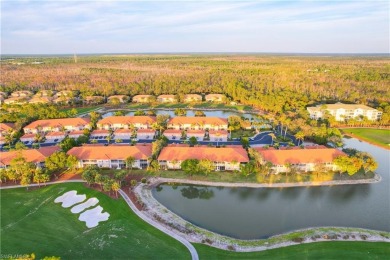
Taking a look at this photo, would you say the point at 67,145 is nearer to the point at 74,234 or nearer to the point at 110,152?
the point at 110,152

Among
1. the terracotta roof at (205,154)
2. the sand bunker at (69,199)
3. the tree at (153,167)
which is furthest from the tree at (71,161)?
the terracotta roof at (205,154)

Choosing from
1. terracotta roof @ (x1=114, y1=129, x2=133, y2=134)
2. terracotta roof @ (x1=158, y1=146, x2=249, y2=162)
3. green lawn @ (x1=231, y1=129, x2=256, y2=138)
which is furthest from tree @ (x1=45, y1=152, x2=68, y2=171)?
green lawn @ (x1=231, y1=129, x2=256, y2=138)

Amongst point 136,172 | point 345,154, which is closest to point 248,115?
point 345,154

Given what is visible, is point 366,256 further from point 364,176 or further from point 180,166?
point 180,166

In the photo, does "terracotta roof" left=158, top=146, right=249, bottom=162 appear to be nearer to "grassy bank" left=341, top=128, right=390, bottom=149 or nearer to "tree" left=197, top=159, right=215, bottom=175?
"tree" left=197, top=159, right=215, bottom=175

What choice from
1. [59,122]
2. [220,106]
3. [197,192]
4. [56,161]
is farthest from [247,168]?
[220,106]

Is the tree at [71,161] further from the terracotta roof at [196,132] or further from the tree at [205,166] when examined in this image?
the terracotta roof at [196,132]

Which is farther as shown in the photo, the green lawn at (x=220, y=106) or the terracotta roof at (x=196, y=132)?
the green lawn at (x=220, y=106)
